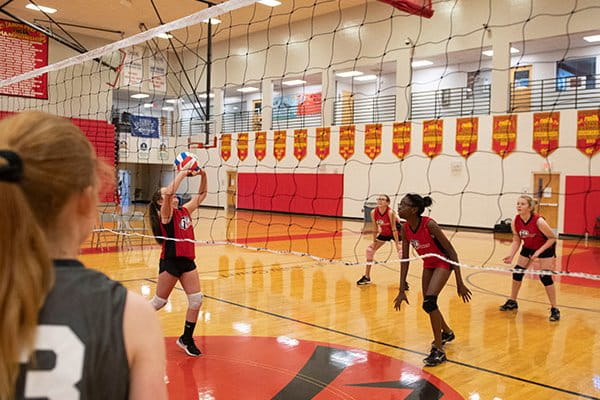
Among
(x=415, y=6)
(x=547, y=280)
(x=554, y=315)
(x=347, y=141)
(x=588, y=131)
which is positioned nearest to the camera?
(x=554, y=315)

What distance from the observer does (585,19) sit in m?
12.5

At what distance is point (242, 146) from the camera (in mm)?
18812

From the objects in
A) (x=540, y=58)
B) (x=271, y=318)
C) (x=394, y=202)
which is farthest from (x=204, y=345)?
(x=540, y=58)

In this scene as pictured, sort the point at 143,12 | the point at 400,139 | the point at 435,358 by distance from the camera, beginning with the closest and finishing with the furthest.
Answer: the point at 435,358 → the point at 400,139 → the point at 143,12

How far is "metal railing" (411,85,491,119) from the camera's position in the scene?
1486 cm

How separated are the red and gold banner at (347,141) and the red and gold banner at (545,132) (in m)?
5.13

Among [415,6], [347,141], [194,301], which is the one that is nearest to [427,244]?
[194,301]

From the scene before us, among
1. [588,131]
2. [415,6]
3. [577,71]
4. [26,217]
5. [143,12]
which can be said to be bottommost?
[26,217]

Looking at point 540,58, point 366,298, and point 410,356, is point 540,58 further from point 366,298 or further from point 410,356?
point 410,356

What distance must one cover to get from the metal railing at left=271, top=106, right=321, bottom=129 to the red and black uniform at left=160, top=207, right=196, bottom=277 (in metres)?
14.2

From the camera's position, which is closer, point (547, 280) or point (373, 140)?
point (547, 280)

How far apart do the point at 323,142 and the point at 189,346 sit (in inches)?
523

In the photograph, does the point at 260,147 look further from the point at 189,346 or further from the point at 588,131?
the point at 189,346

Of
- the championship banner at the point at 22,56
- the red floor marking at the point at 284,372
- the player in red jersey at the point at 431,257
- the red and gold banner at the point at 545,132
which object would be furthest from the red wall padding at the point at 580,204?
the championship banner at the point at 22,56
